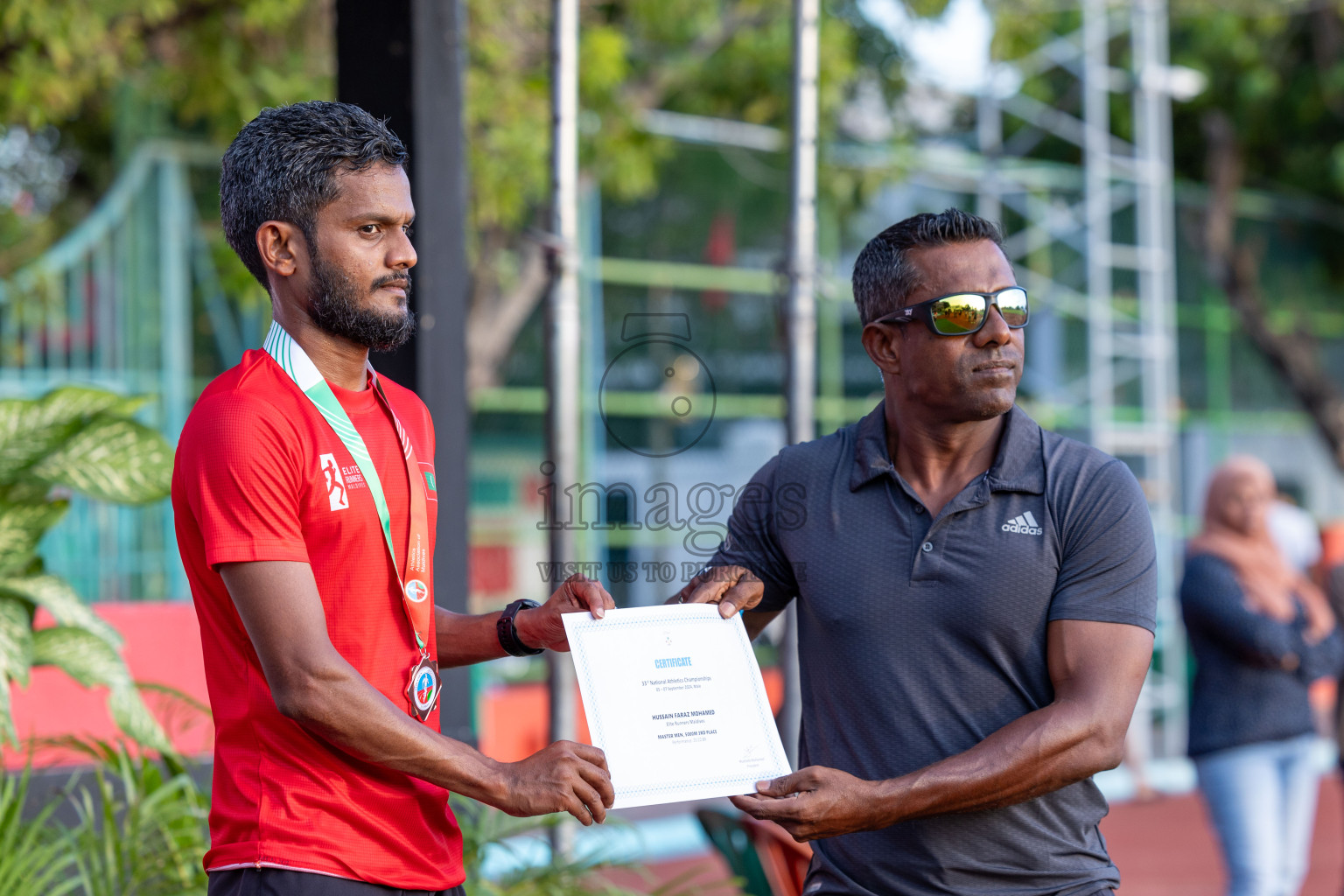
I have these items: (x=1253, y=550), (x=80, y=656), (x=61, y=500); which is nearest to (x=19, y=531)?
(x=61, y=500)

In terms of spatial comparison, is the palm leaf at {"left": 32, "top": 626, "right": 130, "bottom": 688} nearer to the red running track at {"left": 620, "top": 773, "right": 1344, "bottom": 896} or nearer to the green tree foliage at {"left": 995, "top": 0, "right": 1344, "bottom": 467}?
the red running track at {"left": 620, "top": 773, "right": 1344, "bottom": 896}

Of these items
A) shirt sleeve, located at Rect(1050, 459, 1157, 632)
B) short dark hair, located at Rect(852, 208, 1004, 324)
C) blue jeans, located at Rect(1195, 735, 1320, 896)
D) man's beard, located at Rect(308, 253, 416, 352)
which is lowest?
blue jeans, located at Rect(1195, 735, 1320, 896)

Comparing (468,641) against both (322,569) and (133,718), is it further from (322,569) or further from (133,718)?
(133,718)

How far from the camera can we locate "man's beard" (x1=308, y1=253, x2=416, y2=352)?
8.05 feet

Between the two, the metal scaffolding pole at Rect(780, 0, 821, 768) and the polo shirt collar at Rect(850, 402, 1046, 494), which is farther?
the metal scaffolding pole at Rect(780, 0, 821, 768)

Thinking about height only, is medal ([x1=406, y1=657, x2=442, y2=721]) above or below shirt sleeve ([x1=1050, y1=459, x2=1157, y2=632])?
below

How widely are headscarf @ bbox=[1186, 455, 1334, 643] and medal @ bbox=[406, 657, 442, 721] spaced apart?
170 inches

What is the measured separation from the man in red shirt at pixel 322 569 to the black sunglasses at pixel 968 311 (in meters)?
1.04

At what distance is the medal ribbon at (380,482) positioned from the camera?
95.2 inches

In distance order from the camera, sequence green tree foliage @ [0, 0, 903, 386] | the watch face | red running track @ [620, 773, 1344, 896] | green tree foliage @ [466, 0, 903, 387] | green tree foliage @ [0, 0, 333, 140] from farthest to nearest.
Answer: the watch face, green tree foliage @ [466, 0, 903, 387], red running track @ [620, 773, 1344, 896], green tree foliage @ [0, 0, 903, 386], green tree foliage @ [0, 0, 333, 140]

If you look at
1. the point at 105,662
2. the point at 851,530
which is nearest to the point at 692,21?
Result: the point at 105,662

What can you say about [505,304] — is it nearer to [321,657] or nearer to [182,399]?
[182,399]

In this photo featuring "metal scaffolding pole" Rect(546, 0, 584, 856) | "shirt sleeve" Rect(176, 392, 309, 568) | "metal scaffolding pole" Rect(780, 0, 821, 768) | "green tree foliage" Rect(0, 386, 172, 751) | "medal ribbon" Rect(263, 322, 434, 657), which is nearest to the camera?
"shirt sleeve" Rect(176, 392, 309, 568)

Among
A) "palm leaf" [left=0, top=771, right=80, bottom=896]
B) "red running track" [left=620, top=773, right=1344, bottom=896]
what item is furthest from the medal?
"red running track" [left=620, top=773, right=1344, bottom=896]
